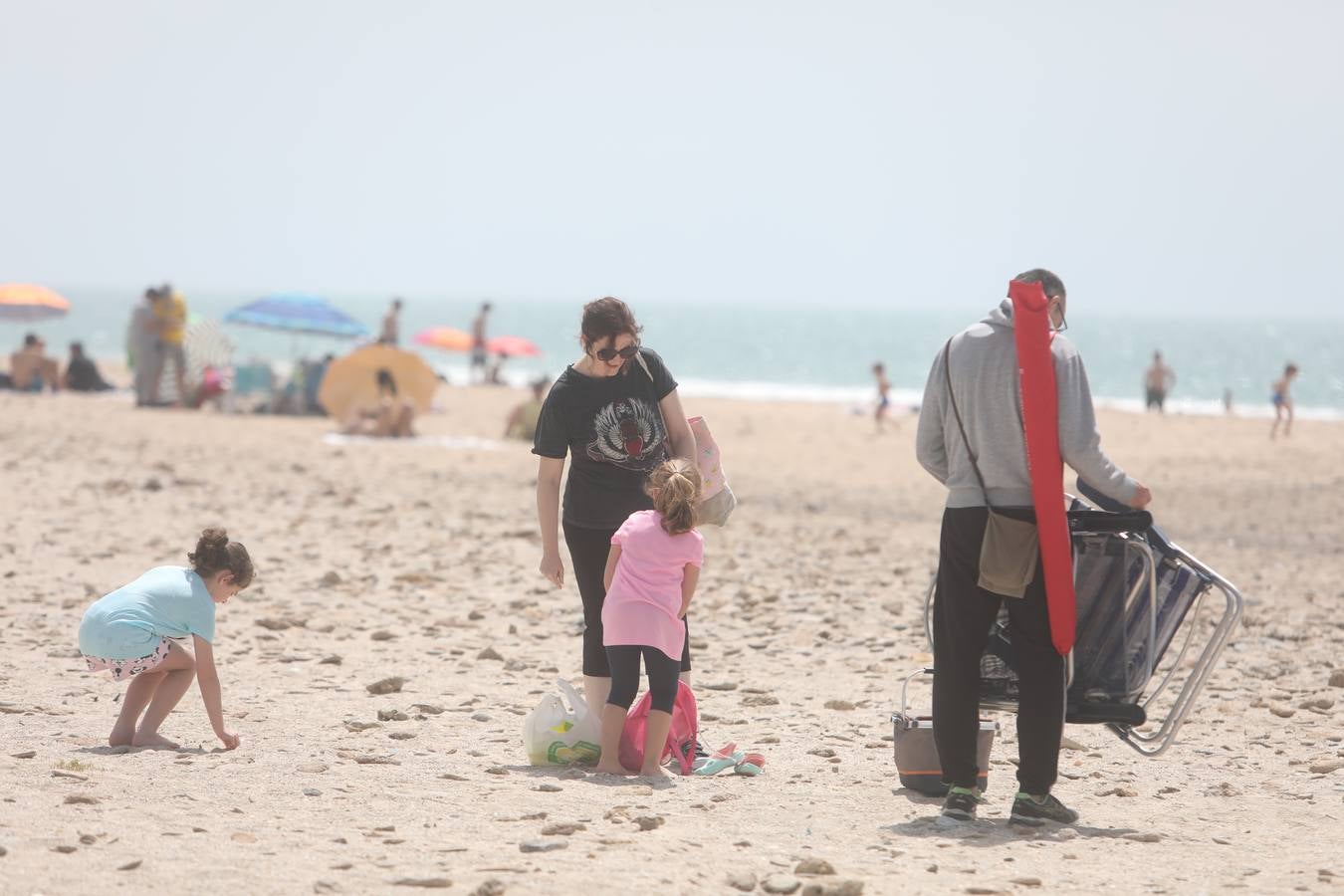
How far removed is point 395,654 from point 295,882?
12.3 ft

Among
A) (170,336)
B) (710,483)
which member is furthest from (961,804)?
(170,336)

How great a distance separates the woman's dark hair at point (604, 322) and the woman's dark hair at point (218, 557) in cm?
142

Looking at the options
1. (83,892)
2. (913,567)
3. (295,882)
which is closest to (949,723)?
(295,882)

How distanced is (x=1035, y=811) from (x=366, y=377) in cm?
1648

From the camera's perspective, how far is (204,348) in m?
23.4

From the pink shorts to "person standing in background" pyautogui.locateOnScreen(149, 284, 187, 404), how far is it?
17240mm

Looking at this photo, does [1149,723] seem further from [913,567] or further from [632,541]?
[913,567]

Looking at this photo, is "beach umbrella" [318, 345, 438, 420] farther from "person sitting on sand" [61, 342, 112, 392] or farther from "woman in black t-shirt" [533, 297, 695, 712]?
"woman in black t-shirt" [533, 297, 695, 712]

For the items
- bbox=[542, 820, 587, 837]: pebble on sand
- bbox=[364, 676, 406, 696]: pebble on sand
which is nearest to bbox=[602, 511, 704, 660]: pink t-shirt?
bbox=[542, 820, 587, 837]: pebble on sand

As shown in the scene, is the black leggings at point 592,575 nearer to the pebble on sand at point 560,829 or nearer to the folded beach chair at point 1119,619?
the pebble on sand at point 560,829

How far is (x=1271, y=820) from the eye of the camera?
4.97 metres

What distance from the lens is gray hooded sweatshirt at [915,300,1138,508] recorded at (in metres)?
4.55

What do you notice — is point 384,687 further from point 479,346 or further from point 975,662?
point 479,346

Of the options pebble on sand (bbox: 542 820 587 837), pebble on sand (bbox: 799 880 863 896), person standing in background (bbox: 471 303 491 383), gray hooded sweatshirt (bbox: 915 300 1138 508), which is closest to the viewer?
pebble on sand (bbox: 799 880 863 896)
